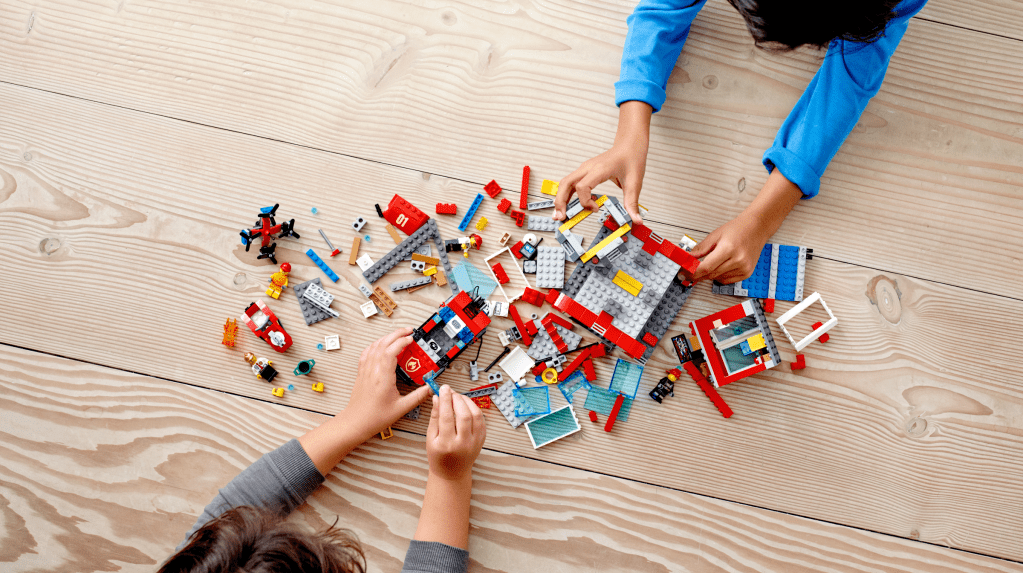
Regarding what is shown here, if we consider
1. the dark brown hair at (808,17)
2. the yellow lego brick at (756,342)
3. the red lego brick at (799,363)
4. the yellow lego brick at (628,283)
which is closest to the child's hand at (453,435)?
the yellow lego brick at (628,283)

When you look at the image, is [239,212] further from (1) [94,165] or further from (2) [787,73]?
(2) [787,73]

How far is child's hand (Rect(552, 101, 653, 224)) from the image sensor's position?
1.33m

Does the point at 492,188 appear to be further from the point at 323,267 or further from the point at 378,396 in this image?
the point at 378,396

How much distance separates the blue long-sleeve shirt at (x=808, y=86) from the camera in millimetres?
1350

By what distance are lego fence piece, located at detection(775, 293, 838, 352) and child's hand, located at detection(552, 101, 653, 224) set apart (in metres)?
0.50

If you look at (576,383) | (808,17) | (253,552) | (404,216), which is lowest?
(253,552)

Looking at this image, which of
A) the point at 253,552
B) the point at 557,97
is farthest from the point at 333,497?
the point at 557,97

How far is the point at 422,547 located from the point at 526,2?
145cm

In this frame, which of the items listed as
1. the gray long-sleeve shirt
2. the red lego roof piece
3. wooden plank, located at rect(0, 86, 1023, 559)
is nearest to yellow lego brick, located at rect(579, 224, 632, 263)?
wooden plank, located at rect(0, 86, 1023, 559)

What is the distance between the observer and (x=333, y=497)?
4.53 feet

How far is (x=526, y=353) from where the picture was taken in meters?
A: 1.42

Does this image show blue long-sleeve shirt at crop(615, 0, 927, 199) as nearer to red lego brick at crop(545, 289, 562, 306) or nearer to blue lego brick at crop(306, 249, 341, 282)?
red lego brick at crop(545, 289, 562, 306)

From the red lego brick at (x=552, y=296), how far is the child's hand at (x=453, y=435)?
332 mm

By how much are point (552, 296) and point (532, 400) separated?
0.91ft
